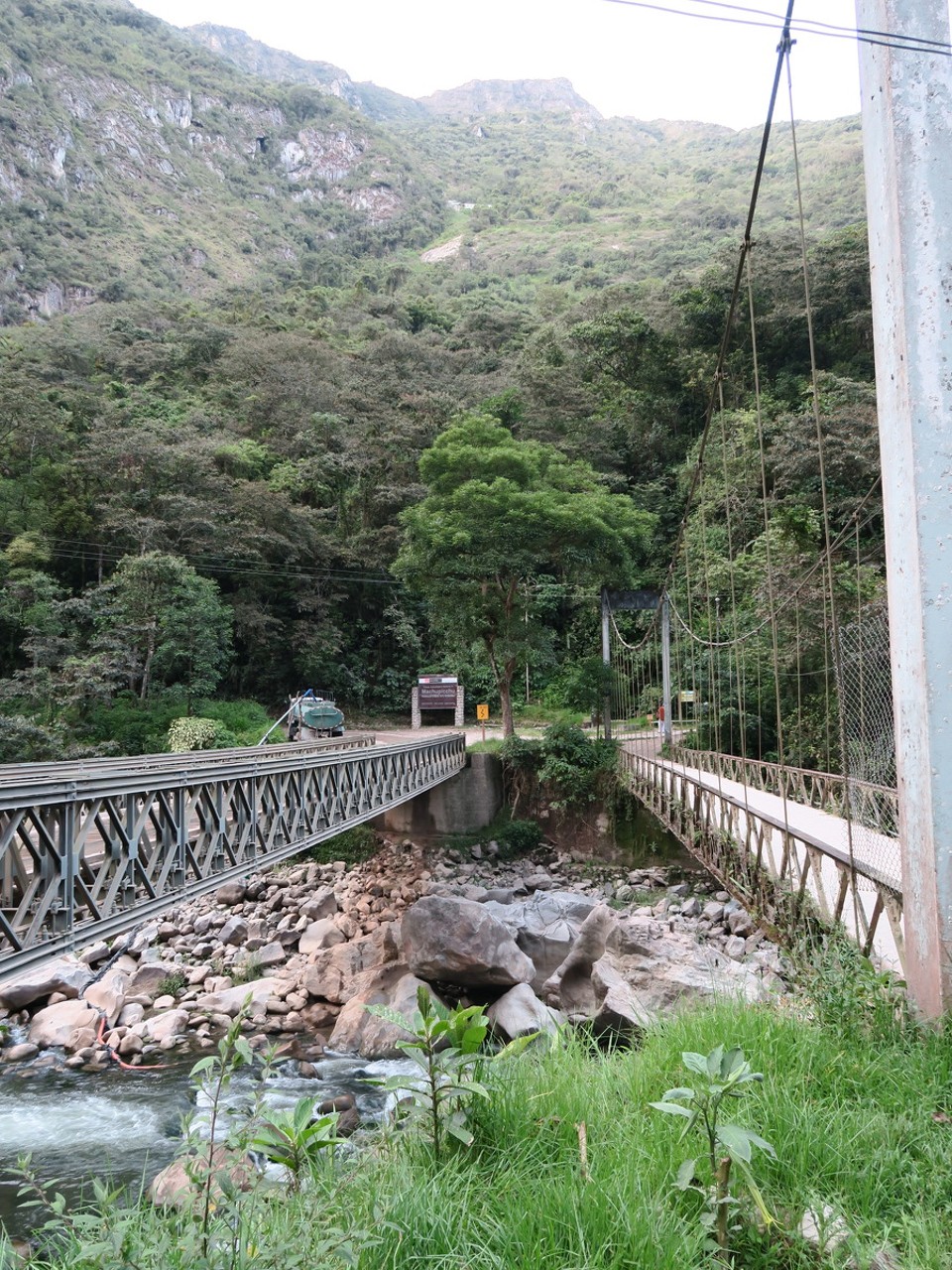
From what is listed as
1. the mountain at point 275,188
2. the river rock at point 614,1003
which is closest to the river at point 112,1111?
the river rock at point 614,1003

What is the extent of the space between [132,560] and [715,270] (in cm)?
2148

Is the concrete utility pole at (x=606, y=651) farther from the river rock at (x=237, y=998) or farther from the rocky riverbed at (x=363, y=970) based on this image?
the river rock at (x=237, y=998)

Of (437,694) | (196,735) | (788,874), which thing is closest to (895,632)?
(788,874)

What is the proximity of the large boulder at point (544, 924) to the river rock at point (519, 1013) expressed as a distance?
771mm

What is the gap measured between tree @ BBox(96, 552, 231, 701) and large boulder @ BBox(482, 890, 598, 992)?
11.7m

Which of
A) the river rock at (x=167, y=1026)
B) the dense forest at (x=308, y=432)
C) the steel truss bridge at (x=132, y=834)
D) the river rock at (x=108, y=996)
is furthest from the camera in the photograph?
the dense forest at (x=308, y=432)

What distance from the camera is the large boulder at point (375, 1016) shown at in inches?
311

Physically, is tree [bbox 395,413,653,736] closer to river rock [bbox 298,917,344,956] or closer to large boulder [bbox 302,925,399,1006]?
river rock [bbox 298,917,344,956]

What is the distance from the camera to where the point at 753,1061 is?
250 centimetres

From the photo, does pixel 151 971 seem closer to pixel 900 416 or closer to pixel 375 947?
pixel 375 947

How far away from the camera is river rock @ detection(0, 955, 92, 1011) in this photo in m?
8.77

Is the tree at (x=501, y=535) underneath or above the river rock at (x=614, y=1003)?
above

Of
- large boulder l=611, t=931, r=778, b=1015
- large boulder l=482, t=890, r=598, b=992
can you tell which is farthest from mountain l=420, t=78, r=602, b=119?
large boulder l=611, t=931, r=778, b=1015

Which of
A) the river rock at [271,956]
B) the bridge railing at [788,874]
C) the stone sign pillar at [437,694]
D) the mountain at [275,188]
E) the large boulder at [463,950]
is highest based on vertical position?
the mountain at [275,188]
